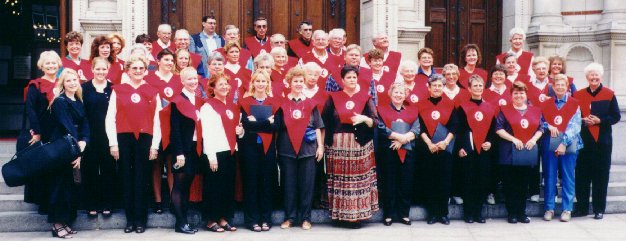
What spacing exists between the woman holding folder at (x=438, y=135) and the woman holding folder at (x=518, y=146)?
622 millimetres

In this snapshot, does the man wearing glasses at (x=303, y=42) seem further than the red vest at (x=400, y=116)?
Yes

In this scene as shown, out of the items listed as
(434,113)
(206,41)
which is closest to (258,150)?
(434,113)

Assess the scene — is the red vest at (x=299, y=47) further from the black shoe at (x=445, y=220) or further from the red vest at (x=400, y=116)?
the black shoe at (x=445, y=220)

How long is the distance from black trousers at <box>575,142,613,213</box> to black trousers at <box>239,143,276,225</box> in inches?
146

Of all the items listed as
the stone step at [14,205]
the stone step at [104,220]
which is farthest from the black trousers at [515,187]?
the stone step at [14,205]

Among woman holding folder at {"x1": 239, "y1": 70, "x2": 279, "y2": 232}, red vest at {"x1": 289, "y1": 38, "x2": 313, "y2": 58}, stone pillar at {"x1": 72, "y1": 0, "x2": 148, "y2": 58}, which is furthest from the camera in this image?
stone pillar at {"x1": 72, "y1": 0, "x2": 148, "y2": 58}

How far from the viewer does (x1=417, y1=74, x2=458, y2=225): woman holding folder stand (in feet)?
25.4

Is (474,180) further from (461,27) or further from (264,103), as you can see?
(461,27)

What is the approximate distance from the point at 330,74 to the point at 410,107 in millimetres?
1063

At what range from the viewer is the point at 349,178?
7434mm

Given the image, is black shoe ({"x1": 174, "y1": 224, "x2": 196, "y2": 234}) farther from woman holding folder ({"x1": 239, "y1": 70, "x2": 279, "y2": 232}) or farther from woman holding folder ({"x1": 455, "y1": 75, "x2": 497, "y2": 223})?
woman holding folder ({"x1": 455, "y1": 75, "x2": 497, "y2": 223})

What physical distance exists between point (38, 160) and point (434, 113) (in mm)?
4215

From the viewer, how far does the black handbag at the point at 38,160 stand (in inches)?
265

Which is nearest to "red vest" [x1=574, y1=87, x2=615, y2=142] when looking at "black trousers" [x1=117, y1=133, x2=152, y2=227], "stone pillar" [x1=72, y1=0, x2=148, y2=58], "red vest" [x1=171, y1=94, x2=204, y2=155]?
"red vest" [x1=171, y1=94, x2=204, y2=155]
